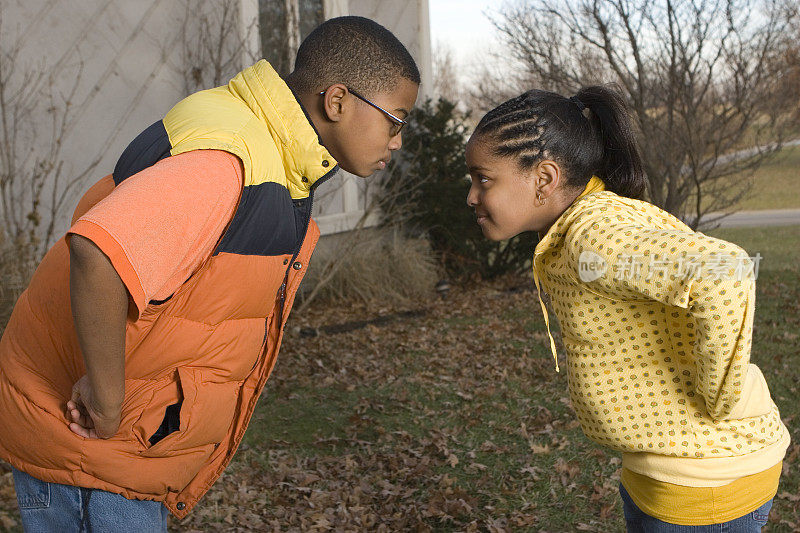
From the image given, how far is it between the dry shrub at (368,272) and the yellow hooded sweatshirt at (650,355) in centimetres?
721

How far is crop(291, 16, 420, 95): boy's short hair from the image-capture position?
82.6 inches

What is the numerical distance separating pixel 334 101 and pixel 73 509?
1.21 metres

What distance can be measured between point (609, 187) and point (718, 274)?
65 centimetres

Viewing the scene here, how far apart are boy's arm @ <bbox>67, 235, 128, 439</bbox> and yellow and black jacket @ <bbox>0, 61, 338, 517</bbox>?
61mm

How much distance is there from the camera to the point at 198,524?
4.16 m

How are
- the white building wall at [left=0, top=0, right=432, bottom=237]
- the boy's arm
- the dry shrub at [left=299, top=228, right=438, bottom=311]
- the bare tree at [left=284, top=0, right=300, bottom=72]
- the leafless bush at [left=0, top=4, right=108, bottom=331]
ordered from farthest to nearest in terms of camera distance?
the dry shrub at [left=299, top=228, right=438, bottom=311]
the bare tree at [left=284, top=0, right=300, bottom=72]
the white building wall at [left=0, top=0, right=432, bottom=237]
the leafless bush at [left=0, top=4, right=108, bottom=331]
the boy's arm

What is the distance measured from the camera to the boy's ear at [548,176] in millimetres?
2250

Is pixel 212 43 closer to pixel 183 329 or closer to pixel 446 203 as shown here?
pixel 446 203

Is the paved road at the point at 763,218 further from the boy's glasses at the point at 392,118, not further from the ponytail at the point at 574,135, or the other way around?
the boy's glasses at the point at 392,118

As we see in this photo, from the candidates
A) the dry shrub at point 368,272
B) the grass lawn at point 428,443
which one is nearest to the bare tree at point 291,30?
the dry shrub at point 368,272

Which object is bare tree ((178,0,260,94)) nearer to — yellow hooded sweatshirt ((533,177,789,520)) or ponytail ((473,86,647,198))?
ponytail ((473,86,647,198))

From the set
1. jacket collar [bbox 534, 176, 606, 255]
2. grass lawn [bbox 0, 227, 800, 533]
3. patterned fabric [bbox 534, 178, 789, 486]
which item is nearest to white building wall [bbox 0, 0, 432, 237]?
grass lawn [bbox 0, 227, 800, 533]

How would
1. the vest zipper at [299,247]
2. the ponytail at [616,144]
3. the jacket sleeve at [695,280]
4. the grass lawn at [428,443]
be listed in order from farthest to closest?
1. the grass lawn at [428,443]
2. the ponytail at [616,144]
3. the vest zipper at [299,247]
4. the jacket sleeve at [695,280]

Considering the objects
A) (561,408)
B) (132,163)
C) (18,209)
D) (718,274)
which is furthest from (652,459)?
(18,209)
